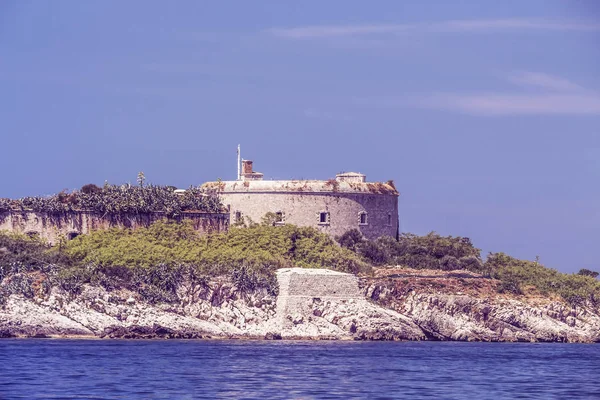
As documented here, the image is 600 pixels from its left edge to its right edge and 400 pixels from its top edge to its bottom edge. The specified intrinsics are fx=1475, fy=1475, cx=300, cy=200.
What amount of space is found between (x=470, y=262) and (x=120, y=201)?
20.1 m

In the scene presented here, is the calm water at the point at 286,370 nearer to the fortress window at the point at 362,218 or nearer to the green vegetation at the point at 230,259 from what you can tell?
the green vegetation at the point at 230,259

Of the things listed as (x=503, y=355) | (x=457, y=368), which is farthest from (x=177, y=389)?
(x=503, y=355)

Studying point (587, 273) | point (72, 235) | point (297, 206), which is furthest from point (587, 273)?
point (72, 235)

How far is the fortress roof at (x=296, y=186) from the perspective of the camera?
8338 centimetres

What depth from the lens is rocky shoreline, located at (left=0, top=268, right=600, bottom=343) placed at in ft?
226

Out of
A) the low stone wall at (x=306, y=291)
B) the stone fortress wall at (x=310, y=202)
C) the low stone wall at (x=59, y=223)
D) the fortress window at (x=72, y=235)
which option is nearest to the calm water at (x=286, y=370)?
the low stone wall at (x=306, y=291)

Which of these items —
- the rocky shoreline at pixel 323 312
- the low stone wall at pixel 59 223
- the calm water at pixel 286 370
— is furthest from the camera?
the low stone wall at pixel 59 223

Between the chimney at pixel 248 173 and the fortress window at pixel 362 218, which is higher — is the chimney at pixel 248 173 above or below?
above

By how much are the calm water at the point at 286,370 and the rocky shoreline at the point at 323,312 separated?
196 centimetres

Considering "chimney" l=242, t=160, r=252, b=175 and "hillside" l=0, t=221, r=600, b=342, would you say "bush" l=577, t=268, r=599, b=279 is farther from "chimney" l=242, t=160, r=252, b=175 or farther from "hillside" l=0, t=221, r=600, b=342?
"chimney" l=242, t=160, r=252, b=175

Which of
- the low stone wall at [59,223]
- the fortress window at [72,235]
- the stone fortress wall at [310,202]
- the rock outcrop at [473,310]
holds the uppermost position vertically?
the stone fortress wall at [310,202]

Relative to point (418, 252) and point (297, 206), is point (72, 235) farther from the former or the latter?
point (418, 252)

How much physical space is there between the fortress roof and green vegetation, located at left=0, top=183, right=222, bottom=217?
6.91 feet

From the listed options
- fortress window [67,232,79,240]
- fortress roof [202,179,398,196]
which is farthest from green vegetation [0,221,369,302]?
fortress roof [202,179,398,196]
